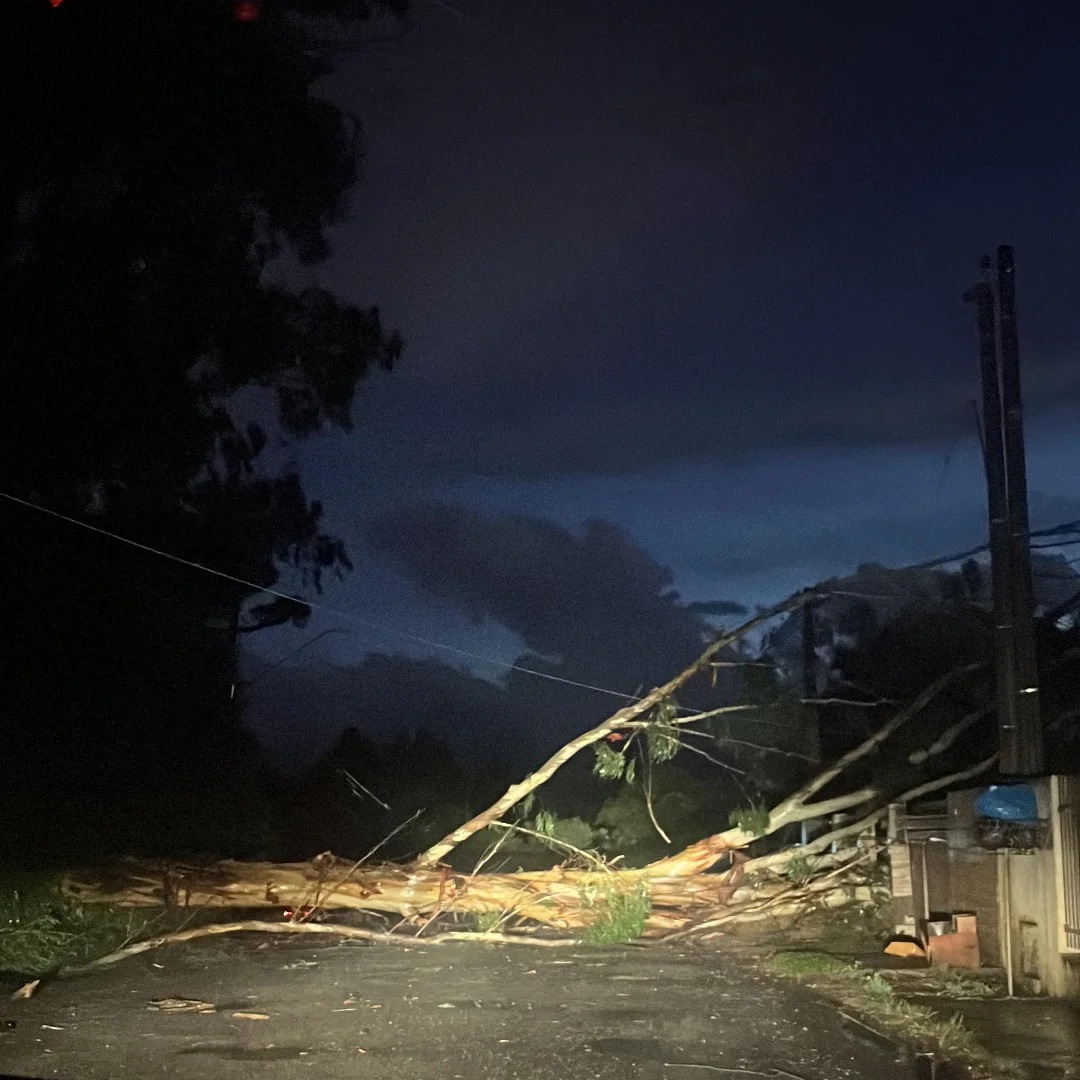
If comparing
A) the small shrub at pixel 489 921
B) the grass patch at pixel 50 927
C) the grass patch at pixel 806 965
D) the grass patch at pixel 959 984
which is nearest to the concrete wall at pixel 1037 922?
the grass patch at pixel 959 984

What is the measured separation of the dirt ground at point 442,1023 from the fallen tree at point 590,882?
4.63 ft

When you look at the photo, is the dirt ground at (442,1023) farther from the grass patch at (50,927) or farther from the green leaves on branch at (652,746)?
the green leaves on branch at (652,746)

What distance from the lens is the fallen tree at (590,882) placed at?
1276cm

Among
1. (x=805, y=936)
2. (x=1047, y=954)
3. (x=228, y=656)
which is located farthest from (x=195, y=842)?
(x=1047, y=954)

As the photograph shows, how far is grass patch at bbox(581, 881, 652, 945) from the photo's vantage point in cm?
1230

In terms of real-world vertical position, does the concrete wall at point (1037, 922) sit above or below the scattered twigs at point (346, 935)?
above

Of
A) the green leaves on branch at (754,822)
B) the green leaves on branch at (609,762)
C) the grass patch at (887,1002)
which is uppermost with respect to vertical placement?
the green leaves on branch at (609,762)

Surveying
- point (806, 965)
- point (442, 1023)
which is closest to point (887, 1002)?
point (806, 965)

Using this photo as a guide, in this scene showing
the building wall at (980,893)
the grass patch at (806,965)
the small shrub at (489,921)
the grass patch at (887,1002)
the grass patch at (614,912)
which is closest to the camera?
the grass patch at (887,1002)

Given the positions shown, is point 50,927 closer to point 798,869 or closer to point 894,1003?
point 894,1003

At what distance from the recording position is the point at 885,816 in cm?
1292

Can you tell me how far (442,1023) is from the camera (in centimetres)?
797

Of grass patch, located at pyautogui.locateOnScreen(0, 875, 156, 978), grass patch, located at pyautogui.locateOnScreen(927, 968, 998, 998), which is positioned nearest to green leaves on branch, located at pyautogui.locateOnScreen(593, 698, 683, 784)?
grass patch, located at pyautogui.locateOnScreen(927, 968, 998, 998)

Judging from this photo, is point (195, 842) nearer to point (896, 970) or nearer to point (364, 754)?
point (364, 754)
